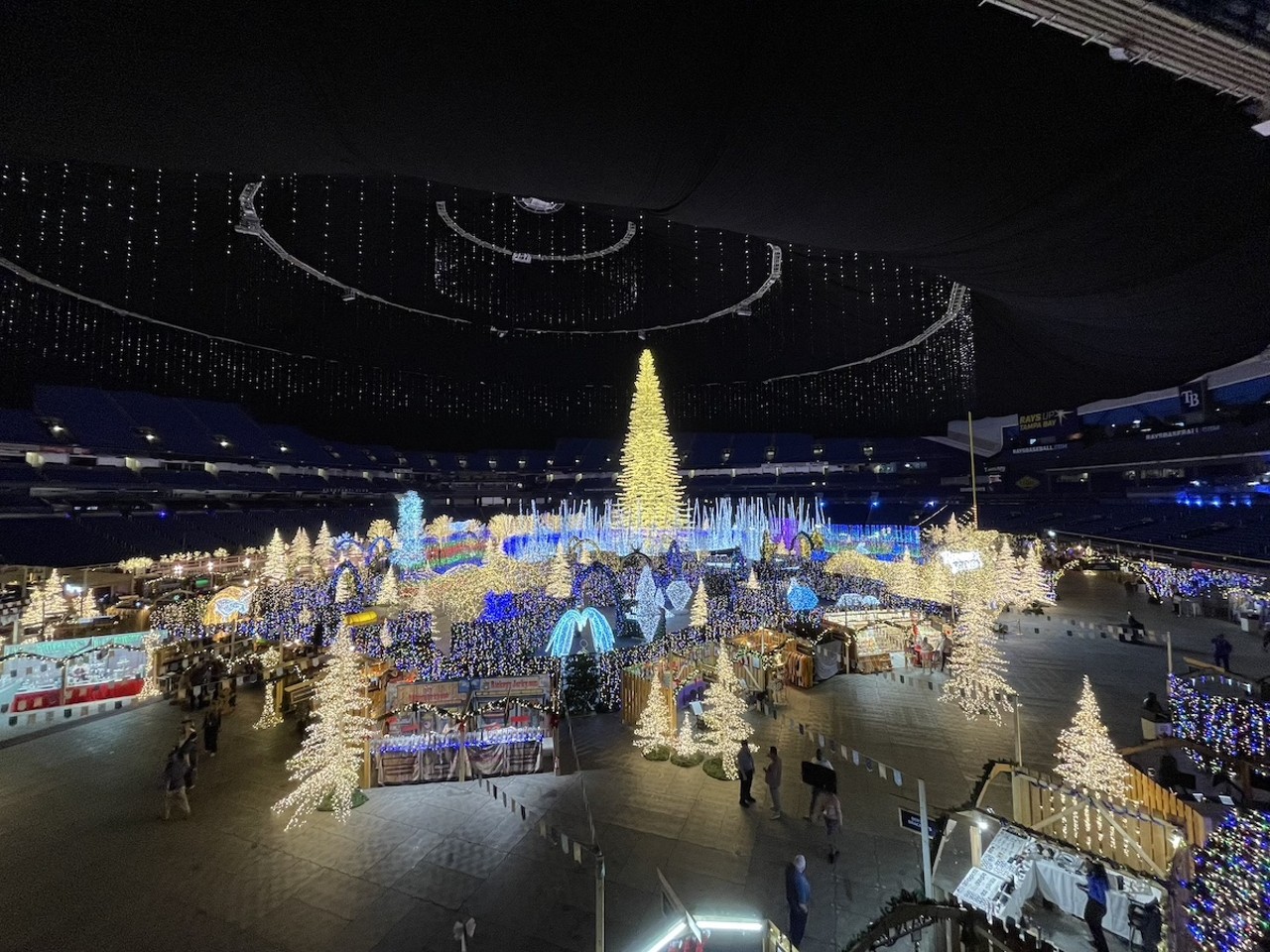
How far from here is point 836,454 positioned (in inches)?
1949

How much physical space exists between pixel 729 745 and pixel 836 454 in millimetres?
45593

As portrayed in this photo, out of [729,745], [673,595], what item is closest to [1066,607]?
[673,595]

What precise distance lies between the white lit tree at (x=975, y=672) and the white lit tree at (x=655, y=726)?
664 cm

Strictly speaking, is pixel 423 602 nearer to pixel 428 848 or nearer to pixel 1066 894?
pixel 428 848

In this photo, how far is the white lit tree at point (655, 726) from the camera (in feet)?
29.7

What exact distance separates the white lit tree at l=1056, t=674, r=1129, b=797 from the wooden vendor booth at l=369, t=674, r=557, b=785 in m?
7.86

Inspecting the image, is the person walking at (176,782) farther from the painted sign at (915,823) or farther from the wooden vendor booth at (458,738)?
the painted sign at (915,823)

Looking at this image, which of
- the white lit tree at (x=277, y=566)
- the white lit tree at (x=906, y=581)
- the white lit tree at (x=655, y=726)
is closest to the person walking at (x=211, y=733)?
the white lit tree at (x=655, y=726)

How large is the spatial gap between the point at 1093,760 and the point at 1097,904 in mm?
2612

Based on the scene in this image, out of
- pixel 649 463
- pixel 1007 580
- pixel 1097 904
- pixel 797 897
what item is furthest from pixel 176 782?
pixel 1007 580

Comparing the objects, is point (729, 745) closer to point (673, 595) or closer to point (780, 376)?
point (673, 595)

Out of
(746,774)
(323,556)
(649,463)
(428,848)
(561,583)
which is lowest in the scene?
(428,848)

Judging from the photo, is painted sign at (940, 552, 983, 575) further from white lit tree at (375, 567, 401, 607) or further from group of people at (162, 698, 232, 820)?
group of people at (162, 698, 232, 820)

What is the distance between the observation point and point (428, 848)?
21.5ft
